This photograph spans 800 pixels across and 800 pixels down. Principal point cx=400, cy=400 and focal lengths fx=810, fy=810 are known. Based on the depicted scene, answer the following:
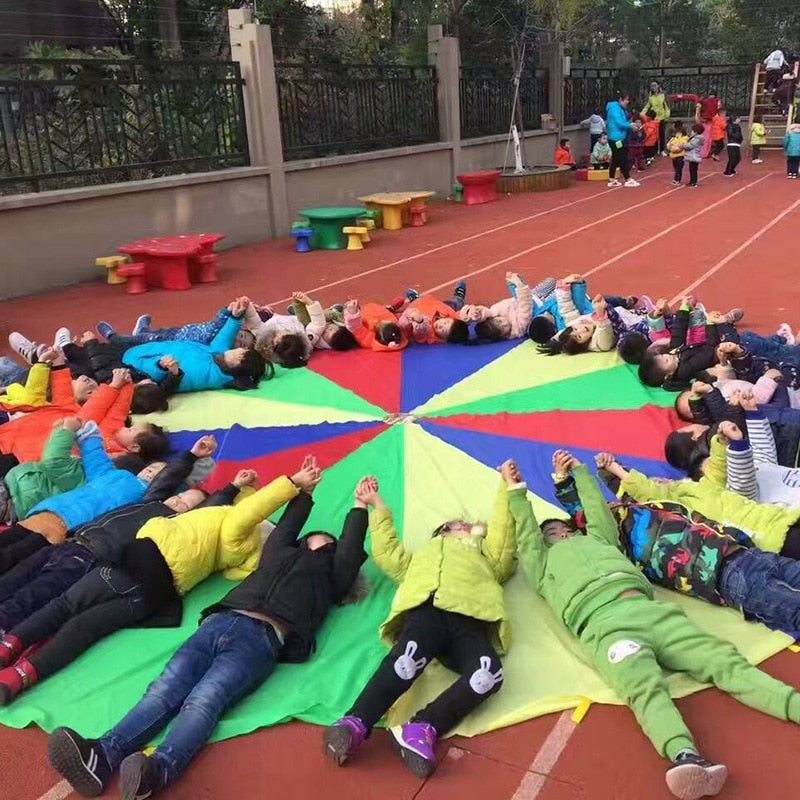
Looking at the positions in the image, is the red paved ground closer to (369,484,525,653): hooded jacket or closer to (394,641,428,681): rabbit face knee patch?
(394,641,428,681): rabbit face knee patch

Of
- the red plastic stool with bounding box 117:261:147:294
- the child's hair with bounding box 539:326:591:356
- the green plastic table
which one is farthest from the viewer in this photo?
the green plastic table

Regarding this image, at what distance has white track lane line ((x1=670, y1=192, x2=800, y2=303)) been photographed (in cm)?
836

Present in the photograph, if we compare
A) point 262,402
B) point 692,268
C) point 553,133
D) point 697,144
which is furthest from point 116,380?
point 553,133

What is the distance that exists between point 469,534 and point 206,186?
9.45 metres

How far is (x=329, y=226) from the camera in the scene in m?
11.7

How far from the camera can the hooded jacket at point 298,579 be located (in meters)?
3.02

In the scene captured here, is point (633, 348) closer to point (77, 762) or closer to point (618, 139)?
point (77, 762)

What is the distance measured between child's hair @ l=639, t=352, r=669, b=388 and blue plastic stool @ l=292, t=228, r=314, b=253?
6959 millimetres

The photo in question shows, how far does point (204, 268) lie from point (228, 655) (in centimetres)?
761

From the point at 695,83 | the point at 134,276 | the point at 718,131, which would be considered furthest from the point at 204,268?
the point at 695,83

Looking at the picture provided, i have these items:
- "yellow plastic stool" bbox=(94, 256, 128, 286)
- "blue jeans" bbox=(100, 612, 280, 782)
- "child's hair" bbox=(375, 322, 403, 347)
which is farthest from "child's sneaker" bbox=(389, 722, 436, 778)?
"yellow plastic stool" bbox=(94, 256, 128, 286)

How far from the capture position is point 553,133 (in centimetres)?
2000

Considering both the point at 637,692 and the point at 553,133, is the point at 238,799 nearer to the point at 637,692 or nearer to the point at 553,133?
Answer: the point at 637,692

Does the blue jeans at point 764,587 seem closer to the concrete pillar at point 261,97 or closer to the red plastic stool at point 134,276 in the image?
the red plastic stool at point 134,276
